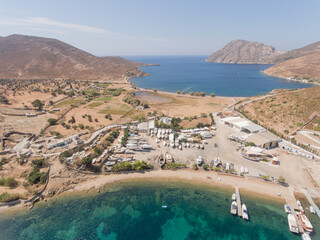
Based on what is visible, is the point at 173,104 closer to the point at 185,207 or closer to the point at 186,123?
the point at 186,123

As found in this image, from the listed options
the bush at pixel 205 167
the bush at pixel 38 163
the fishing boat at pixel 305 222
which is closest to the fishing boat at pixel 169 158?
the bush at pixel 205 167

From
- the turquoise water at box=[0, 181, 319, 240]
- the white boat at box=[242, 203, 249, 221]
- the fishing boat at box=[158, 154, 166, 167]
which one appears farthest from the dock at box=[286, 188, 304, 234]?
the fishing boat at box=[158, 154, 166, 167]

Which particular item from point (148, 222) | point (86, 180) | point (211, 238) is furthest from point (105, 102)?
point (211, 238)

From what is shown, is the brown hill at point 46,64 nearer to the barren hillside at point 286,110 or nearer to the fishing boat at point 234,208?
the barren hillside at point 286,110

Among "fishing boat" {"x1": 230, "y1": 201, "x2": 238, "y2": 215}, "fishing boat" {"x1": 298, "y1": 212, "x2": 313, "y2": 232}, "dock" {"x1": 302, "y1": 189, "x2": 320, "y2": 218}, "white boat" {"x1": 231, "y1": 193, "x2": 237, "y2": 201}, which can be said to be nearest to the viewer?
"fishing boat" {"x1": 298, "y1": 212, "x2": 313, "y2": 232}

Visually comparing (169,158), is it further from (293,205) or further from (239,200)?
(293,205)

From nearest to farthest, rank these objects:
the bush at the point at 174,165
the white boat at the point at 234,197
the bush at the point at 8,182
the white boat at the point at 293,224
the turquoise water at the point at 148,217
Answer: the white boat at the point at 293,224 → the turquoise water at the point at 148,217 → the white boat at the point at 234,197 → the bush at the point at 8,182 → the bush at the point at 174,165

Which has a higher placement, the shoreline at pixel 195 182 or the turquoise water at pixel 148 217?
the shoreline at pixel 195 182

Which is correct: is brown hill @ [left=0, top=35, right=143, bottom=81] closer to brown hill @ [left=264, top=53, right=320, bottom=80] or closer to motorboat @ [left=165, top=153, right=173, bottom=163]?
motorboat @ [left=165, top=153, right=173, bottom=163]
